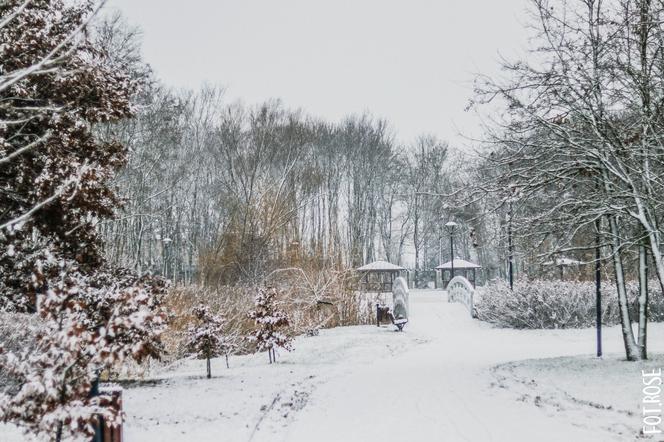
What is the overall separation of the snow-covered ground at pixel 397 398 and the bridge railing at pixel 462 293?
28.8 feet

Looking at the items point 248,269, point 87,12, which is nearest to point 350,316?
point 248,269

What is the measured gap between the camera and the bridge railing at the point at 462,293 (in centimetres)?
2391

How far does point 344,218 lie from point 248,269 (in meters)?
20.8

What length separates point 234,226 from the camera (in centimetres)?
2250

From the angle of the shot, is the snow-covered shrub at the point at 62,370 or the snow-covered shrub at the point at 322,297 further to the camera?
the snow-covered shrub at the point at 322,297

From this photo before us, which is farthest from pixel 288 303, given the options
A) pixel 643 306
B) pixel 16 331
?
pixel 643 306

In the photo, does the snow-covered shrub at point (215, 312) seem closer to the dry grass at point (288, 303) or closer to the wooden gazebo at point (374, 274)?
the dry grass at point (288, 303)

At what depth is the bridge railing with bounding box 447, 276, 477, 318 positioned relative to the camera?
23906 mm

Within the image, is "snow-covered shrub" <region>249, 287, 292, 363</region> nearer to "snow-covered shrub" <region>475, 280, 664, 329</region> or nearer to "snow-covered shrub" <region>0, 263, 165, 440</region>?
"snow-covered shrub" <region>0, 263, 165, 440</region>

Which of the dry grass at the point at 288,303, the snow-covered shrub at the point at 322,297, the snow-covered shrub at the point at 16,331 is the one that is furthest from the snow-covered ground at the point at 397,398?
the snow-covered shrub at the point at 322,297

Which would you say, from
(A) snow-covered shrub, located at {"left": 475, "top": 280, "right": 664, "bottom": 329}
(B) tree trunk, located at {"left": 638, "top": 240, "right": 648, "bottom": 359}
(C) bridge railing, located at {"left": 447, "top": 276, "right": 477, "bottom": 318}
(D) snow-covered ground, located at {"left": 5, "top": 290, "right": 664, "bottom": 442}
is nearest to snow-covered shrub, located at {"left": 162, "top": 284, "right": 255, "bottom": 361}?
(D) snow-covered ground, located at {"left": 5, "top": 290, "right": 664, "bottom": 442}

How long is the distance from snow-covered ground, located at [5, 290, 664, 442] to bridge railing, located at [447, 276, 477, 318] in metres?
8.79

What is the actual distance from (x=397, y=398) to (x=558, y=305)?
518 inches

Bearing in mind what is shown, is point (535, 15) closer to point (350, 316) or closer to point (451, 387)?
point (451, 387)
